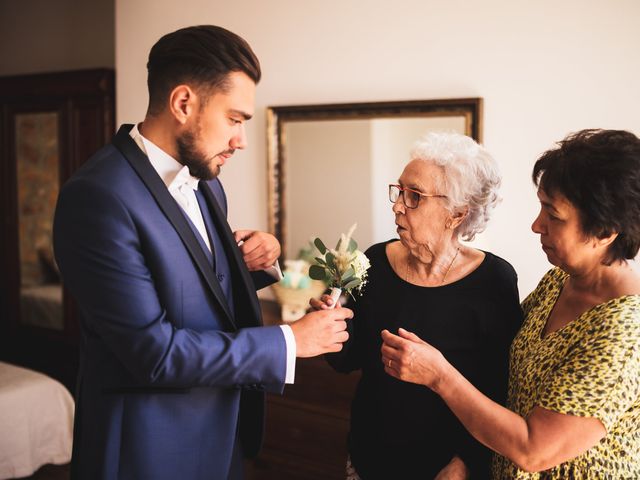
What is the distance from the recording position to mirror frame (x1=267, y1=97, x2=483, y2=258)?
328 cm

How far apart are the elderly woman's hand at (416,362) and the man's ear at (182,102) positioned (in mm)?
780

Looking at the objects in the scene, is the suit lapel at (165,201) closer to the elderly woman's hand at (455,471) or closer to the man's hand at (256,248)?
the man's hand at (256,248)

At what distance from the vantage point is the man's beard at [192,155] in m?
1.68

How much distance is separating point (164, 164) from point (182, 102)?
0.56 ft

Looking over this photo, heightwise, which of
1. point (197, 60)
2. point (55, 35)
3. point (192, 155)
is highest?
point (55, 35)

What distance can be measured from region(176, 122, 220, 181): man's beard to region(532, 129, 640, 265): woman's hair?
0.87 metres

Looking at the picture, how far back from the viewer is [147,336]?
1.49 meters

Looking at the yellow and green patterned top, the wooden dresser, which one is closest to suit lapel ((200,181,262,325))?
the yellow and green patterned top

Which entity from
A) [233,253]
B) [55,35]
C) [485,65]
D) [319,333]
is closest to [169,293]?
[233,253]

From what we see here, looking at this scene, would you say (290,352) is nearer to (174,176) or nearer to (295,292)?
(174,176)

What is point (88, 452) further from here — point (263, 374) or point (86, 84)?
point (86, 84)

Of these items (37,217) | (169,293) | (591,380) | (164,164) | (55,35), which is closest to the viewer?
(591,380)

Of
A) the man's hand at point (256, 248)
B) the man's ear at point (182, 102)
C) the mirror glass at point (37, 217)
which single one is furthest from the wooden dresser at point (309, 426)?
the mirror glass at point (37, 217)

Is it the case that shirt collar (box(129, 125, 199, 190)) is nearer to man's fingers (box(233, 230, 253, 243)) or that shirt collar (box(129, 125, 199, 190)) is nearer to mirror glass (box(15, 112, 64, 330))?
man's fingers (box(233, 230, 253, 243))
